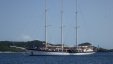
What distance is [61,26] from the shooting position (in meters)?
194

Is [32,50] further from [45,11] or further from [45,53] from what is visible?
[45,11]

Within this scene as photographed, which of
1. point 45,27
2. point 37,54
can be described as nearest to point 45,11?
point 45,27

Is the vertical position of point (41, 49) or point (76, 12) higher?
point (76, 12)

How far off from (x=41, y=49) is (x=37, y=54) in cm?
273

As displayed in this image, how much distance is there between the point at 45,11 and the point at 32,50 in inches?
764

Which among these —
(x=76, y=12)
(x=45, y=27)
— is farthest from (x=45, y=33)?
(x=76, y=12)

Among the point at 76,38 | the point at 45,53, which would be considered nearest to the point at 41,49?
the point at 45,53

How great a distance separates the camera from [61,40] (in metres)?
196

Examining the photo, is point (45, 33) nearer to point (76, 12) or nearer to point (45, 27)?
point (45, 27)

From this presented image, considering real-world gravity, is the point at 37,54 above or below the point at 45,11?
below

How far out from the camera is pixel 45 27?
19200cm

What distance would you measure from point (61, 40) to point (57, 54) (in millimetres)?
6903

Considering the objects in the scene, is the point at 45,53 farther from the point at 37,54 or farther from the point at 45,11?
the point at 45,11

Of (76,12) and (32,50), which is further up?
(76,12)
